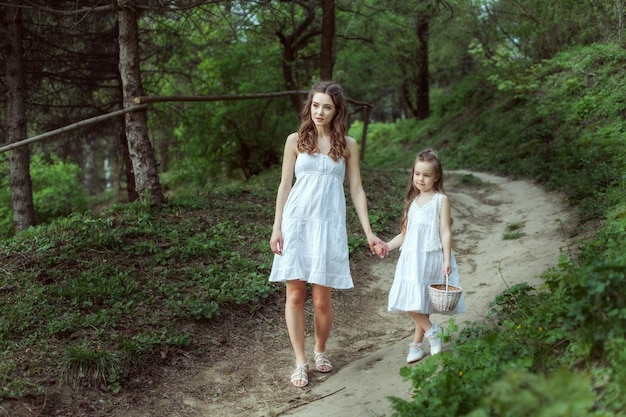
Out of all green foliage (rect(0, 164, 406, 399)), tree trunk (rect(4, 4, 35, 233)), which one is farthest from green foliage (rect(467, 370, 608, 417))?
tree trunk (rect(4, 4, 35, 233))

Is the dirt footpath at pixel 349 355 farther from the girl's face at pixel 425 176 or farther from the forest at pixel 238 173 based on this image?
the girl's face at pixel 425 176

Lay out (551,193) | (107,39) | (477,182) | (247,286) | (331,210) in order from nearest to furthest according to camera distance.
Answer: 1. (331,210)
2. (247,286)
3. (551,193)
4. (107,39)
5. (477,182)

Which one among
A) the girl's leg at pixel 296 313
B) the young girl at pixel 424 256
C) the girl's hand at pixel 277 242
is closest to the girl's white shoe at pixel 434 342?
the young girl at pixel 424 256

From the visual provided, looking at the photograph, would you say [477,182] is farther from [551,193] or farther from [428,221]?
[428,221]

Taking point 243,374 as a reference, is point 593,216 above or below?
above

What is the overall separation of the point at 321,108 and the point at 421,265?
147 cm

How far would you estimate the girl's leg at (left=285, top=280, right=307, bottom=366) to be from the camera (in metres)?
4.35

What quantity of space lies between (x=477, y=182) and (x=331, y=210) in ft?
27.4

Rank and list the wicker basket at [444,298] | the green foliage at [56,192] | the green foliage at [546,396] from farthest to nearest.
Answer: the green foliage at [56,192] → the wicker basket at [444,298] → the green foliage at [546,396]

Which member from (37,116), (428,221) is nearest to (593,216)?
(428,221)

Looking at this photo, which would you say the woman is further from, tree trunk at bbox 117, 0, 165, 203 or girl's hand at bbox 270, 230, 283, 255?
tree trunk at bbox 117, 0, 165, 203

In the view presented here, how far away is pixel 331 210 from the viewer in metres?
4.32

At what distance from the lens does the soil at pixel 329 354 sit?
A: 408cm

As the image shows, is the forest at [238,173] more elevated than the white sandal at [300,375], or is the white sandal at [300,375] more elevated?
the forest at [238,173]
